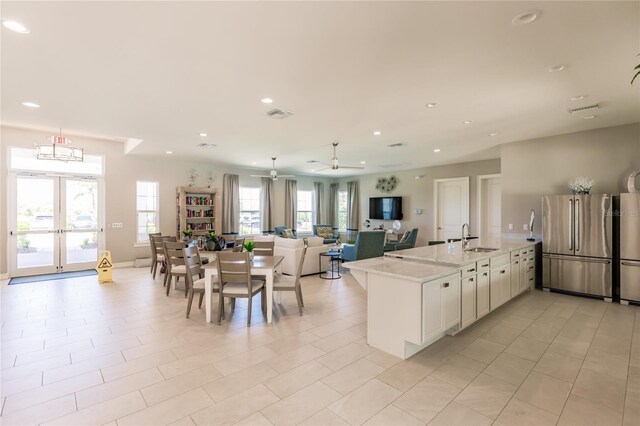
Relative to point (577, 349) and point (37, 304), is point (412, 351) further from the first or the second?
point (37, 304)

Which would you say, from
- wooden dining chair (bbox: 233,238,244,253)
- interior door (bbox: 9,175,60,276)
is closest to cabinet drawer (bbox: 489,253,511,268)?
wooden dining chair (bbox: 233,238,244,253)

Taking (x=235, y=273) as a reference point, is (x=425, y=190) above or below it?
above

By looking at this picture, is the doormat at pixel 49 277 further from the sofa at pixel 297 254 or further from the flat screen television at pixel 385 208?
the flat screen television at pixel 385 208

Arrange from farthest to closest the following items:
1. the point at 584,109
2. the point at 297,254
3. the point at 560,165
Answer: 1. the point at 297,254
2. the point at 560,165
3. the point at 584,109

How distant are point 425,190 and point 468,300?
6341 millimetres

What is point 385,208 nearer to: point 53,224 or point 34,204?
point 53,224

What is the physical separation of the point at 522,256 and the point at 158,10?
5.61m

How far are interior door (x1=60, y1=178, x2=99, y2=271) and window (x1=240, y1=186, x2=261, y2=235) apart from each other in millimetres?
3851

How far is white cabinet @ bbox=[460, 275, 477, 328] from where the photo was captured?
343 cm

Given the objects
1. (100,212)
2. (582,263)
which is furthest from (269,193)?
(582,263)

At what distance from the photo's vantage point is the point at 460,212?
863 centimetres

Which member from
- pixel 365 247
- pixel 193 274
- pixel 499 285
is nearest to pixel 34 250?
pixel 193 274

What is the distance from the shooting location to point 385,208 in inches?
408

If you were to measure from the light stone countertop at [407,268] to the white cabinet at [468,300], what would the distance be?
300 mm
